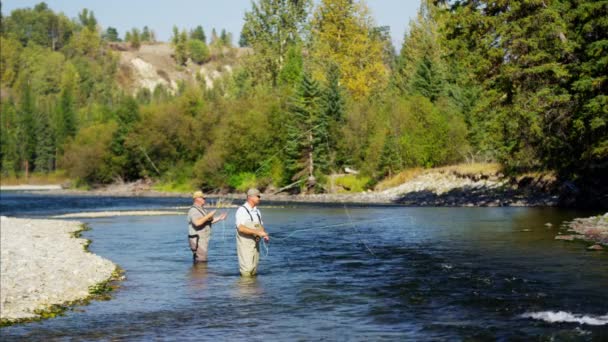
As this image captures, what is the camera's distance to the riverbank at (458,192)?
47438 mm

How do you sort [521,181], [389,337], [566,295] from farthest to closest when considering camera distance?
1. [521,181]
2. [566,295]
3. [389,337]

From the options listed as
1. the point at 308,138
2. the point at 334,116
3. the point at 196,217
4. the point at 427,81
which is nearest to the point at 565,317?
the point at 196,217

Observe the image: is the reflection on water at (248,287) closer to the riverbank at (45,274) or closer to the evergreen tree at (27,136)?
the riverbank at (45,274)

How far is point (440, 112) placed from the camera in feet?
233

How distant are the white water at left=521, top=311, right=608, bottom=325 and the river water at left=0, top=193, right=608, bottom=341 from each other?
0.10ft

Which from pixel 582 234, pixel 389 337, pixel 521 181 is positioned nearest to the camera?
pixel 389 337

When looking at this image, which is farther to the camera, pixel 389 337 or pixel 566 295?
pixel 566 295

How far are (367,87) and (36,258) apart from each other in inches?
2619

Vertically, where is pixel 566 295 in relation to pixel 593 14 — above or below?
below

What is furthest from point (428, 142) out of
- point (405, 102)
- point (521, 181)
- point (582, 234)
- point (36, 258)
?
point (36, 258)

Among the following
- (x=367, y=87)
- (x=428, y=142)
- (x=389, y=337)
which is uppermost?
(x=367, y=87)

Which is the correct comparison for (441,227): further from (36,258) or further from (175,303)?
(175,303)

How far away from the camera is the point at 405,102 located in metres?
69.8

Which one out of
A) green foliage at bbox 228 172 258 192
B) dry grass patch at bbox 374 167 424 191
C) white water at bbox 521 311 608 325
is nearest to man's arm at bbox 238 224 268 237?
white water at bbox 521 311 608 325
